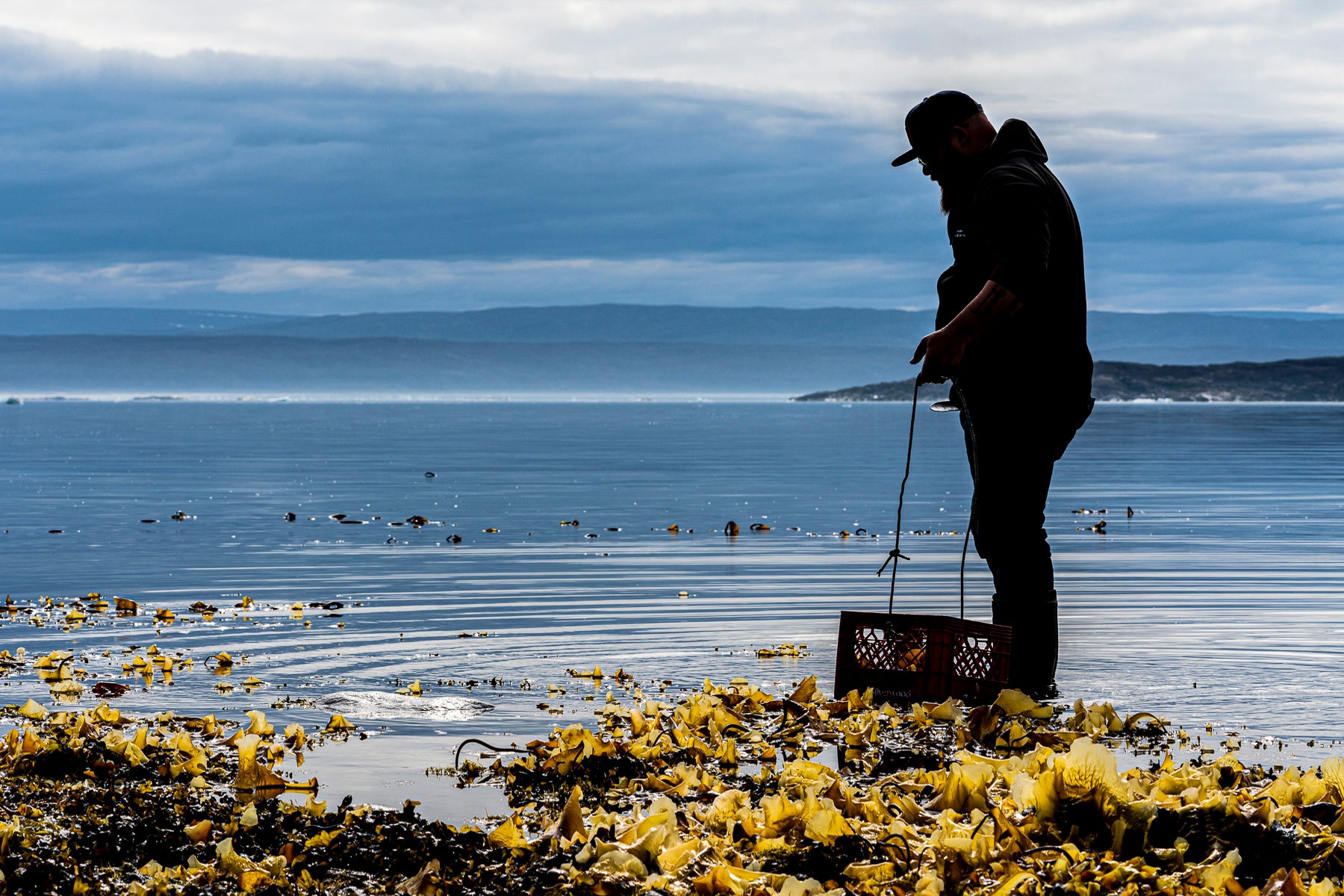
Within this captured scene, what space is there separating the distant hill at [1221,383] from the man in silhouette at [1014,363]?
324ft

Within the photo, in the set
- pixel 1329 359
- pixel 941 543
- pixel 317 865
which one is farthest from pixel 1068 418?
pixel 1329 359

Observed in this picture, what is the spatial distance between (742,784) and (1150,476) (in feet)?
62.9

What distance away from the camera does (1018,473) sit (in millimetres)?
6246

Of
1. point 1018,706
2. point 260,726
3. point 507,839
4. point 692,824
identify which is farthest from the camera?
point 1018,706

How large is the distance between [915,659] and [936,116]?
2.20m

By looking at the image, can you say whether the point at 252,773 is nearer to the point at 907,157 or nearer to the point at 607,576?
the point at 907,157

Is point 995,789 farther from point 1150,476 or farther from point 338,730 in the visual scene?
point 1150,476

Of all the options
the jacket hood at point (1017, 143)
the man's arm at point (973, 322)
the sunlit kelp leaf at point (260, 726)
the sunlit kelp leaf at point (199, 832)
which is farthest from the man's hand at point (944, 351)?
the sunlit kelp leaf at point (199, 832)

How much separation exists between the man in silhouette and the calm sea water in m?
0.53

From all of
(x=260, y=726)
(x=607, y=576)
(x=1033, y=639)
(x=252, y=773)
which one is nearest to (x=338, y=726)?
(x=260, y=726)

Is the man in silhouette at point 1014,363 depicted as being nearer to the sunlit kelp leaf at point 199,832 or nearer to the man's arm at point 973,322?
the man's arm at point 973,322

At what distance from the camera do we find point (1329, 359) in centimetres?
11931

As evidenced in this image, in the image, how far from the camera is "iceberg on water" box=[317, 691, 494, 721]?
5961 millimetres

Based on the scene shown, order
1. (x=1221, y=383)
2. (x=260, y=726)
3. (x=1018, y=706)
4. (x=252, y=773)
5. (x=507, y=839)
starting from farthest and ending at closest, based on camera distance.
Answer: (x=1221, y=383)
(x=1018, y=706)
(x=260, y=726)
(x=252, y=773)
(x=507, y=839)
